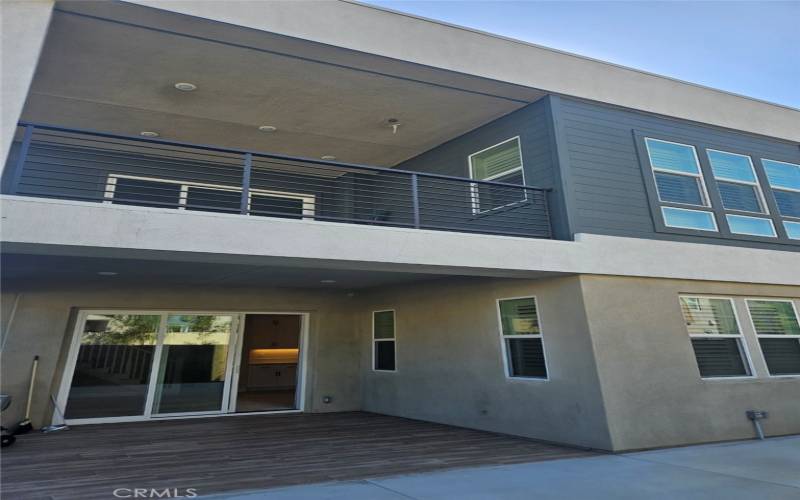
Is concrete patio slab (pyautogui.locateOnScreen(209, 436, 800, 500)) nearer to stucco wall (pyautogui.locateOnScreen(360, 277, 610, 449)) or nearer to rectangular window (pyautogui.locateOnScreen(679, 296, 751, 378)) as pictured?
stucco wall (pyautogui.locateOnScreen(360, 277, 610, 449))

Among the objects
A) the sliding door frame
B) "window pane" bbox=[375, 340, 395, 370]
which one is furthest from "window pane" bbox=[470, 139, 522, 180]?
the sliding door frame

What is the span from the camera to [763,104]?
29.0 ft

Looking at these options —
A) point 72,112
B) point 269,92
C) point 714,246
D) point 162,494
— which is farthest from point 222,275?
point 714,246

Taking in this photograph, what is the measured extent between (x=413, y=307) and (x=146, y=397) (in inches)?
217

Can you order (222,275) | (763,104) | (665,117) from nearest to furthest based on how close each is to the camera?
(222,275) < (665,117) < (763,104)

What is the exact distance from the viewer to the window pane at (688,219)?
24.0ft

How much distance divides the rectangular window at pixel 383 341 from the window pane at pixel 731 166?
A: 22.8 feet

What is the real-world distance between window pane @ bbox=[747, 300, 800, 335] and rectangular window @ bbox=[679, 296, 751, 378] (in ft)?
1.83

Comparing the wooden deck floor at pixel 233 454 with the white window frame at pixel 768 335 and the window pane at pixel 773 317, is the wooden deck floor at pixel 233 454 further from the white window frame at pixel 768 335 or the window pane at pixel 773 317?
the window pane at pixel 773 317

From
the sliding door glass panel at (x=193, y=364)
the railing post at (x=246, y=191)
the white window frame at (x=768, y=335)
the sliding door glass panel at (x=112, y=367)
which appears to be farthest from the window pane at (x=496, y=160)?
the sliding door glass panel at (x=112, y=367)

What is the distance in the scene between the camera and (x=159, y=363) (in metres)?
8.48

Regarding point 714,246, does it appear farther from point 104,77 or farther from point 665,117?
point 104,77

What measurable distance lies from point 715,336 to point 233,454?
7560 millimetres

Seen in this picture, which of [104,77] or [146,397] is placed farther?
[146,397]
